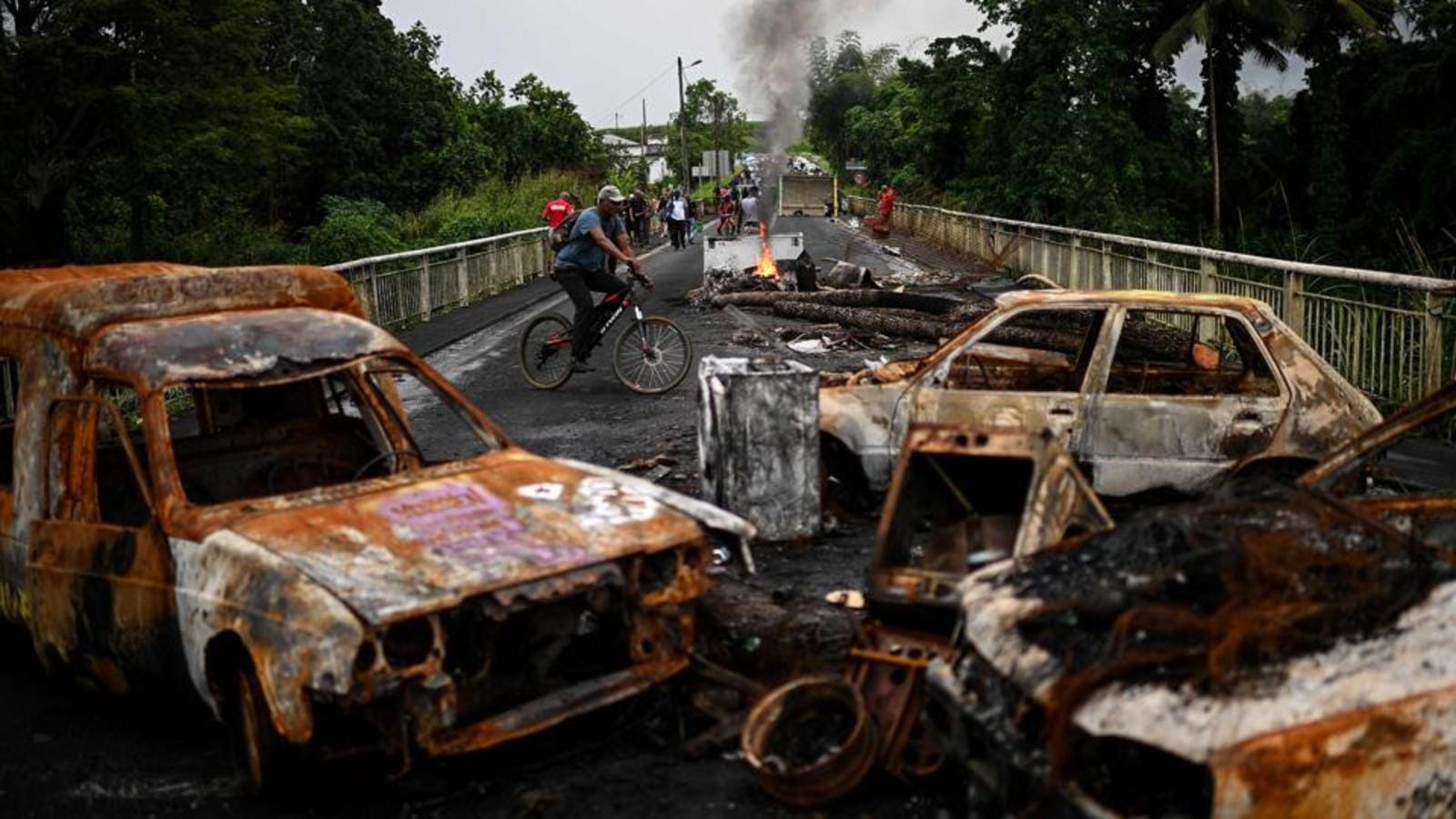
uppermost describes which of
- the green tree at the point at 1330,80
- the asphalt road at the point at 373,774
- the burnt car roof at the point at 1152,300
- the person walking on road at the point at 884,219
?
the green tree at the point at 1330,80

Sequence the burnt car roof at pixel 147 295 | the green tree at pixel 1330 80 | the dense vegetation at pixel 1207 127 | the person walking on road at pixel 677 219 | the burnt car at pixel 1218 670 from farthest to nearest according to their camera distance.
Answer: the person walking on road at pixel 677 219 → the green tree at pixel 1330 80 → the dense vegetation at pixel 1207 127 → the burnt car roof at pixel 147 295 → the burnt car at pixel 1218 670

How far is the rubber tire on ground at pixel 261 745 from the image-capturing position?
4.34 meters

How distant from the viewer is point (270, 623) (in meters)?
4.16

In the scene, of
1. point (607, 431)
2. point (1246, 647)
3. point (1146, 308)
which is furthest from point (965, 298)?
point (1246, 647)

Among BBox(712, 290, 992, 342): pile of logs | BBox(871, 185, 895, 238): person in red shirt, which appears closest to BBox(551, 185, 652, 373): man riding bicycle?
BBox(712, 290, 992, 342): pile of logs

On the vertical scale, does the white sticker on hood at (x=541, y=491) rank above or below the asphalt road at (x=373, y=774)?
above

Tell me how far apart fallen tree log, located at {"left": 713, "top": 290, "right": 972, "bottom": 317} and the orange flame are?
1918 mm

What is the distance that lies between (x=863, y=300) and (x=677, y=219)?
23404 mm

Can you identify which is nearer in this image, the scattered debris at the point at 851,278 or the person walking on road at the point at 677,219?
the scattered debris at the point at 851,278

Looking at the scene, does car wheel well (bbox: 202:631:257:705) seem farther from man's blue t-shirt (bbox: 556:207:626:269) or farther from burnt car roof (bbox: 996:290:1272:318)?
man's blue t-shirt (bbox: 556:207:626:269)

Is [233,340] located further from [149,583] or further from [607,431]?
[607,431]

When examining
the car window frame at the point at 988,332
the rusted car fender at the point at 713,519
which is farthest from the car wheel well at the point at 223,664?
the car window frame at the point at 988,332

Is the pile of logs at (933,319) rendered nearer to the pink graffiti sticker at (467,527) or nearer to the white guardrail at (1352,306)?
the white guardrail at (1352,306)

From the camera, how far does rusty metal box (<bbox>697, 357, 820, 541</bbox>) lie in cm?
741
